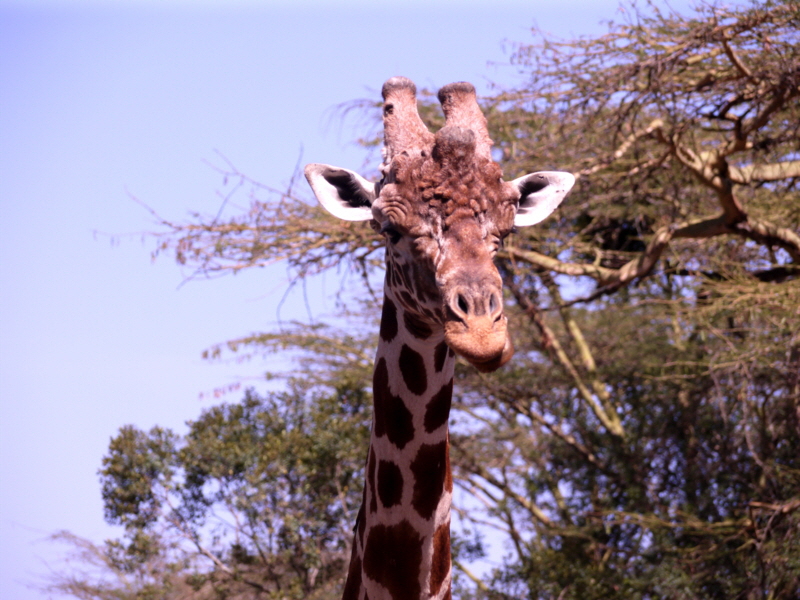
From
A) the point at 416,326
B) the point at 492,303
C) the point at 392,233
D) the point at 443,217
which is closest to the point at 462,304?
the point at 492,303

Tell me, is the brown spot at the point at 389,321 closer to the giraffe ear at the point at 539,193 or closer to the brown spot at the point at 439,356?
the brown spot at the point at 439,356

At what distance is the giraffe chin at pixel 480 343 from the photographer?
2594mm

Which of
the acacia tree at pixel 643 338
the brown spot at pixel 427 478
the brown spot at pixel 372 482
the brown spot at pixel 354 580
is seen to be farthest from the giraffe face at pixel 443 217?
the acacia tree at pixel 643 338

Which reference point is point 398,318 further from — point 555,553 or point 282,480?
point 555,553

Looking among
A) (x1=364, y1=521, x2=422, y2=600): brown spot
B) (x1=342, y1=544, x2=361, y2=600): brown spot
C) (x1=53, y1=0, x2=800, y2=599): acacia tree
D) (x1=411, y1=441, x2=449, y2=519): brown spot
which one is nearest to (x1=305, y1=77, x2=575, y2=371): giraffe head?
(x1=411, y1=441, x2=449, y2=519): brown spot

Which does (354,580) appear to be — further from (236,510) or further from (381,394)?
(236,510)

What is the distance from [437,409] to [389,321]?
378mm

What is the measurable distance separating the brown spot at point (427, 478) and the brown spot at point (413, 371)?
0.22 m

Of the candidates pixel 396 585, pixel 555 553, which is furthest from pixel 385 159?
pixel 555 553

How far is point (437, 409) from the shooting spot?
3.46 m

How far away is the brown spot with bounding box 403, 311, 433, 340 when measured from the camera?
3.33 metres

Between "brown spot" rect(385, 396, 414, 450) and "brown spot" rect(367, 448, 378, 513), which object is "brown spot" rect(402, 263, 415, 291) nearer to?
"brown spot" rect(385, 396, 414, 450)

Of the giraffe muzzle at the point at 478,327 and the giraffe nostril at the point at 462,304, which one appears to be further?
the giraffe nostril at the point at 462,304

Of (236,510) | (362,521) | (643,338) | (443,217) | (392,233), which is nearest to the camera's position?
(443,217)
